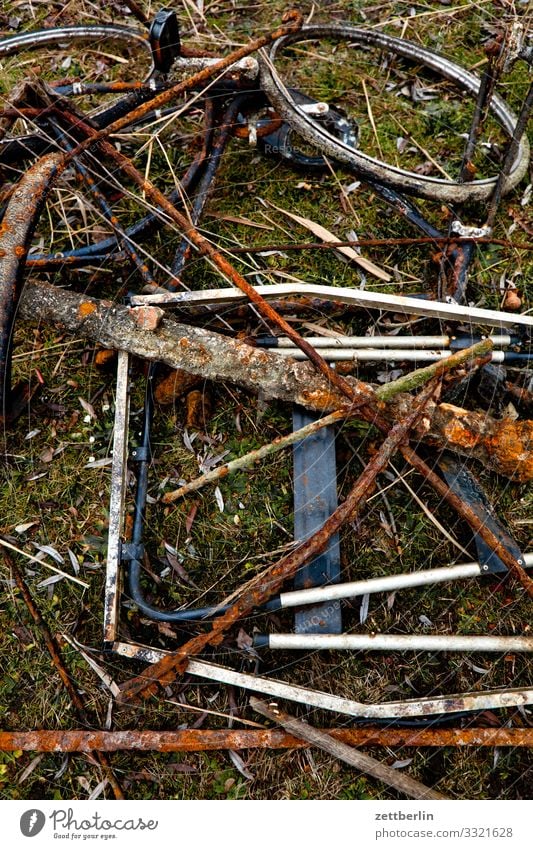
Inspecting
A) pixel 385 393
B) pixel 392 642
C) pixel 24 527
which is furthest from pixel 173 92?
pixel 392 642

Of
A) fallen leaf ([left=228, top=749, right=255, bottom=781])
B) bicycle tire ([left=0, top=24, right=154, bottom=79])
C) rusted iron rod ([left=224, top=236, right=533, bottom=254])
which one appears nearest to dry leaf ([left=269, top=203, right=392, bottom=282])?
rusted iron rod ([left=224, top=236, right=533, bottom=254])

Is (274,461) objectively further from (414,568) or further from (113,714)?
(113,714)

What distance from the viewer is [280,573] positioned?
252 cm

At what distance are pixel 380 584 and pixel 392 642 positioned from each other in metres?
0.26

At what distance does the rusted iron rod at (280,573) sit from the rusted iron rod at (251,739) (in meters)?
0.20

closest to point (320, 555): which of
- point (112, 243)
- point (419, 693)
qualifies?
point (419, 693)

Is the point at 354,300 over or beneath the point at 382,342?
over

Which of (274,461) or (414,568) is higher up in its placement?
(274,461)

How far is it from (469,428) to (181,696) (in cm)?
184

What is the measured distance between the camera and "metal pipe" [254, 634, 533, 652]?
8.54 ft

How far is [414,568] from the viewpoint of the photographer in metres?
2.89

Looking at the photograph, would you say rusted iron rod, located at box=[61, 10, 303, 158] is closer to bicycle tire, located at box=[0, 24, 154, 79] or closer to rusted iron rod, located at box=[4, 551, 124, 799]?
bicycle tire, located at box=[0, 24, 154, 79]

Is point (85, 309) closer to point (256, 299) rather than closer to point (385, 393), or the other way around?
point (256, 299)

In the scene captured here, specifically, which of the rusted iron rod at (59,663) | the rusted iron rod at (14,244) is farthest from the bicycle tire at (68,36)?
the rusted iron rod at (59,663)
